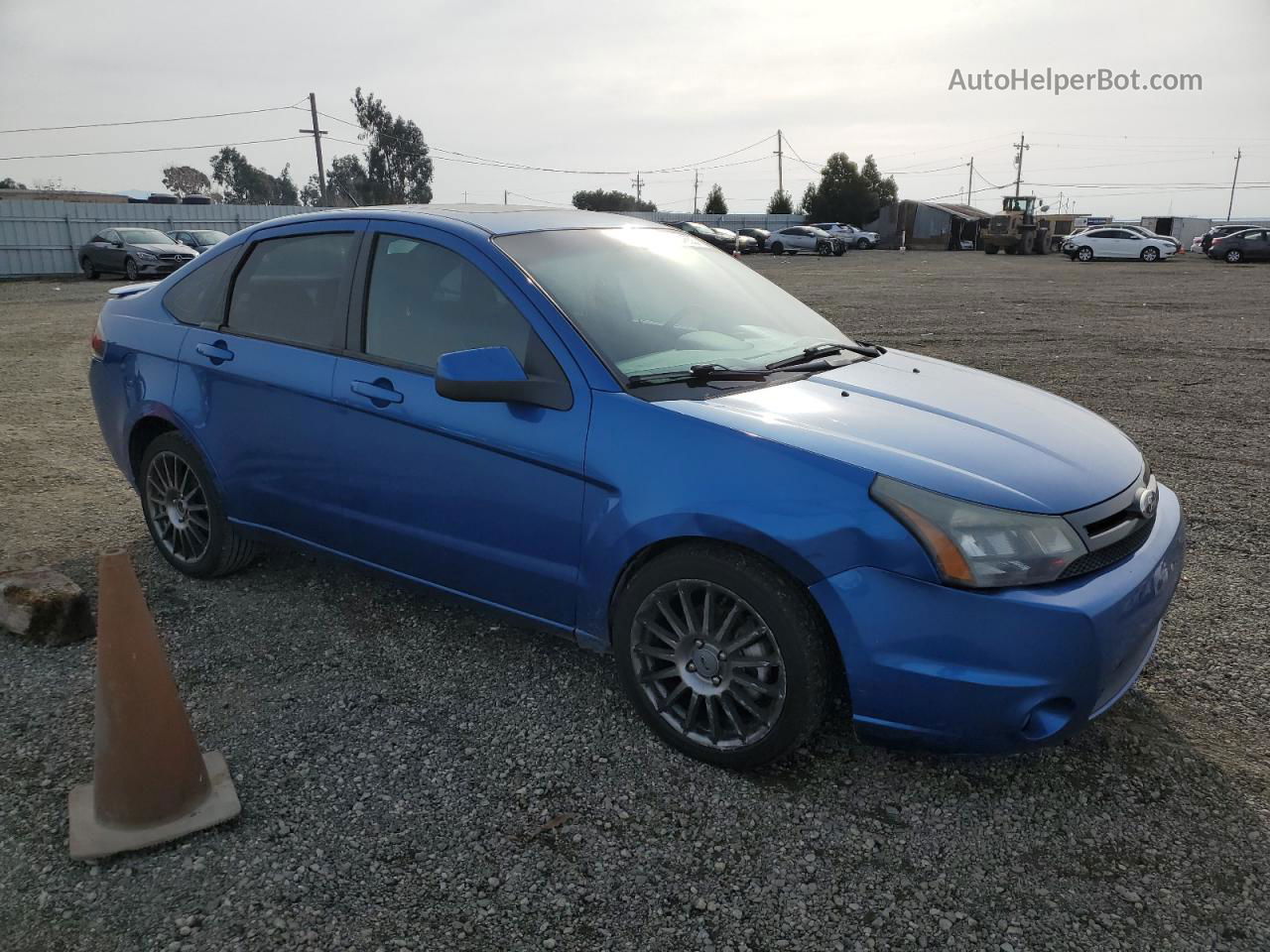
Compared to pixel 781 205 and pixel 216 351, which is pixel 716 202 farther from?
pixel 216 351

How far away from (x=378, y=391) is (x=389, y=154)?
8273 centimetres

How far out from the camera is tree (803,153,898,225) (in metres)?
64.1

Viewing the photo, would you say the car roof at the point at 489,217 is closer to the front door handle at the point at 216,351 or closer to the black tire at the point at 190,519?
the front door handle at the point at 216,351

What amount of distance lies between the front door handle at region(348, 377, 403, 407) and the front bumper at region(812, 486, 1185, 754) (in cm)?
165

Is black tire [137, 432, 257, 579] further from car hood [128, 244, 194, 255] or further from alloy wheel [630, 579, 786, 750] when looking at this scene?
car hood [128, 244, 194, 255]

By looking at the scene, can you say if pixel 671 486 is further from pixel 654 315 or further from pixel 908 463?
pixel 654 315

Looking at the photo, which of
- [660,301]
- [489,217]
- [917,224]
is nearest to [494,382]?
[660,301]

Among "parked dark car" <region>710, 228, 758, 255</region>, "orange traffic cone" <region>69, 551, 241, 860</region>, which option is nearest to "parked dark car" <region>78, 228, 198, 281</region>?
"parked dark car" <region>710, 228, 758, 255</region>

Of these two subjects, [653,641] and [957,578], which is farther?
[653,641]

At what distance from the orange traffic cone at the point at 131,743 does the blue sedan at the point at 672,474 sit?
99 cm

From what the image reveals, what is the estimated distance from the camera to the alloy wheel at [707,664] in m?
2.72

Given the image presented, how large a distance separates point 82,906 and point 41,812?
1.62ft

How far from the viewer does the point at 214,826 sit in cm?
264

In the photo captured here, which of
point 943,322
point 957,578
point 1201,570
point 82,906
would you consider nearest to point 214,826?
point 82,906
